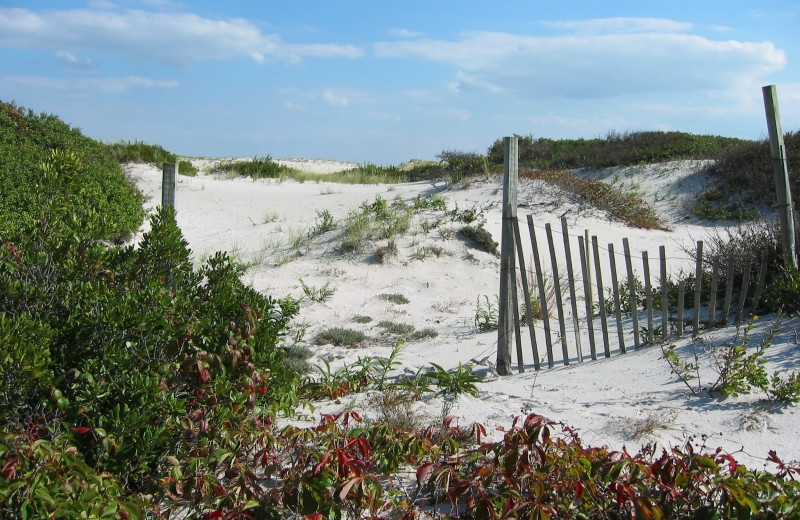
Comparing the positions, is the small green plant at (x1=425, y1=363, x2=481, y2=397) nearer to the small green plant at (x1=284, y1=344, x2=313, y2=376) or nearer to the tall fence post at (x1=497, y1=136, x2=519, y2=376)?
the tall fence post at (x1=497, y1=136, x2=519, y2=376)

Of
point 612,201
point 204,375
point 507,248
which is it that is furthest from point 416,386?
point 612,201

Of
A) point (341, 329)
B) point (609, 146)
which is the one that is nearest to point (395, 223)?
point (341, 329)

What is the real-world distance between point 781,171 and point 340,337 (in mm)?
4574

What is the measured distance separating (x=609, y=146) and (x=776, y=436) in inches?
672

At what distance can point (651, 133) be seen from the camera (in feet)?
69.7

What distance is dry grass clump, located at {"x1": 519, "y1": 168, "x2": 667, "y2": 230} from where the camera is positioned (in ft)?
44.7

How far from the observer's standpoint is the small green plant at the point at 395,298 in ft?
29.3

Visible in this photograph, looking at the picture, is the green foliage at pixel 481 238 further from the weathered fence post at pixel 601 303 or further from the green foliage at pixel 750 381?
the green foliage at pixel 750 381

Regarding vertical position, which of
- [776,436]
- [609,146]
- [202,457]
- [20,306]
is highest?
[609,146]

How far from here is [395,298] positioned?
8.99 meters

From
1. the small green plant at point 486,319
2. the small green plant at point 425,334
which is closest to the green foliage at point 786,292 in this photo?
the small green plant at point 486,319

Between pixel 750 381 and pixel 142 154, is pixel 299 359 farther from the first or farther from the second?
pixel 142 154

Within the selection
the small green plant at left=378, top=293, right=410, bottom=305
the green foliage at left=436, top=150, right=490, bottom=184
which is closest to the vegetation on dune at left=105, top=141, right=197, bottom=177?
the green foliage at left=436, top=150, right=490, bottom=184

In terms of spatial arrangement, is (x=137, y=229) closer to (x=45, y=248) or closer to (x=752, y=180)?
(x=45, y=248)
